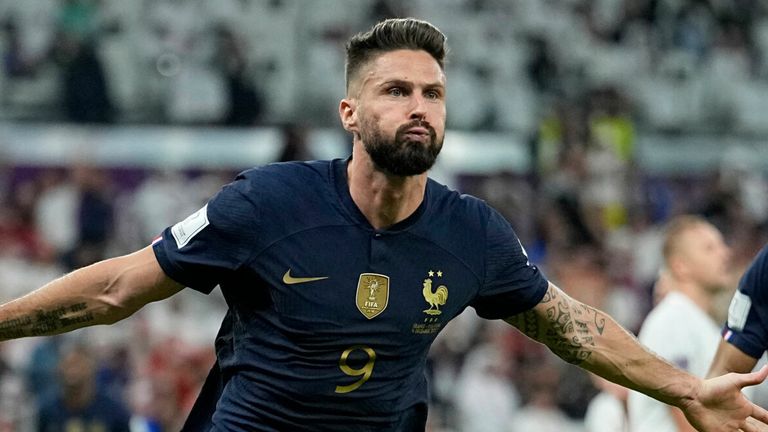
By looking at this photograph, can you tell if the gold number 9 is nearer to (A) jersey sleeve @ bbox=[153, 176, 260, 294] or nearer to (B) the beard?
(A) jersey sleeve @ bbox=[153, 176, 260, 294]

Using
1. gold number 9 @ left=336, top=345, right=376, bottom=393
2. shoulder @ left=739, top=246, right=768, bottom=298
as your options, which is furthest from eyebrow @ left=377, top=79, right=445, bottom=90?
shoulder @ left=739, top=246, right=768, bottom=298

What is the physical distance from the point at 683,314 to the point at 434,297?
3.29 metres

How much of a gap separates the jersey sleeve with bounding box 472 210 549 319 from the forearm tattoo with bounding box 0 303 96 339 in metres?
1.27

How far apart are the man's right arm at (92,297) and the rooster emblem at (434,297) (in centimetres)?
77

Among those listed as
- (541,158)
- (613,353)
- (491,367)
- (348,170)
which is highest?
(348,170)

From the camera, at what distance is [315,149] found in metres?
12.4

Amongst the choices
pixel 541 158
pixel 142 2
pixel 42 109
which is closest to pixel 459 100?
pixel 541 158

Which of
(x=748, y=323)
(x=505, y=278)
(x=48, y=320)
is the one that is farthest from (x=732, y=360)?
(x=48, y=320)

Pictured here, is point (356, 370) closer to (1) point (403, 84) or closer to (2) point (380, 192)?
(2) point (380, 192)

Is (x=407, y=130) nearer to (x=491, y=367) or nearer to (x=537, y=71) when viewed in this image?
(x=491, y=367)

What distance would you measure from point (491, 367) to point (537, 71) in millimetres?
4445

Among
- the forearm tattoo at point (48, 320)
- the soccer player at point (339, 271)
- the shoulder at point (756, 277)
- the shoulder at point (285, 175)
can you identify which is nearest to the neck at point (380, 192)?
the soccer player at point (339, 271)

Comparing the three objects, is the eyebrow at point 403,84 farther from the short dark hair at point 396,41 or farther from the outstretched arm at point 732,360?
the outstretched arm at point 732,360

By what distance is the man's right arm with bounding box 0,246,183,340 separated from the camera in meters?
4.48
